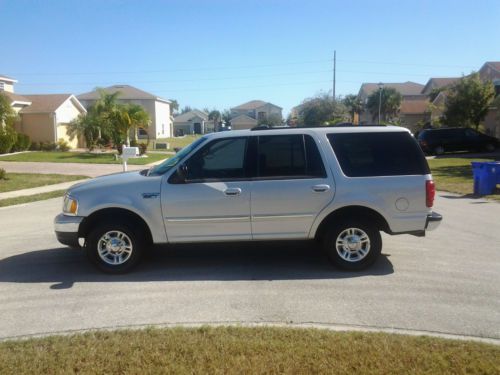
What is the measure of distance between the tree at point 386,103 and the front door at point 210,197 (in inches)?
2407

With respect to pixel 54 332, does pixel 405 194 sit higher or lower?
higher

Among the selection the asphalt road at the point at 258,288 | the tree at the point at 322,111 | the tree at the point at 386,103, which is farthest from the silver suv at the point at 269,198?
the tree at the point at 386,103

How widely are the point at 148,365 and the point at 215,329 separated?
31.9 inches

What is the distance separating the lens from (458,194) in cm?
1377

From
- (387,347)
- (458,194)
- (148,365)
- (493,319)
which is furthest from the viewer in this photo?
(458,194)

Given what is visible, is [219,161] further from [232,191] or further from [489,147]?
[489,147]

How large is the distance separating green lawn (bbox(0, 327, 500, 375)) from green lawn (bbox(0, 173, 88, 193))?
1268 cm

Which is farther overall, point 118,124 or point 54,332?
point 118,124

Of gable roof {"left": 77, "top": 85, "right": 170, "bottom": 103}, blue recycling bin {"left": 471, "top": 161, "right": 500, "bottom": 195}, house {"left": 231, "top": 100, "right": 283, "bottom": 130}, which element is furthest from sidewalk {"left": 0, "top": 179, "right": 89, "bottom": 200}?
house {"left": 231, "top": 100, "right": 283, "bottom": 130}


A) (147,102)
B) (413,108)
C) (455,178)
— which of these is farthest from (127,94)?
(455,178)

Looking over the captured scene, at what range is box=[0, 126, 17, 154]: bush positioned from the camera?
30.5 m

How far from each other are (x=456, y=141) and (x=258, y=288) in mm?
27882

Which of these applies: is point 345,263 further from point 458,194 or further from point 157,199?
point 458,194

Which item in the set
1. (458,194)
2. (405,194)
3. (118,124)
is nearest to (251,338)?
(405,194)
